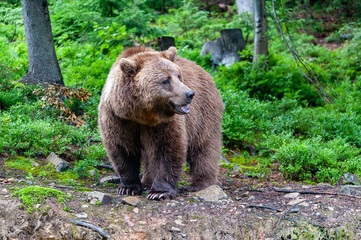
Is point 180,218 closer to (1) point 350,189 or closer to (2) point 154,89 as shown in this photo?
(2) point 154,89

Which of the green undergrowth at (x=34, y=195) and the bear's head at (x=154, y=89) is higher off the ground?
the bear's head at (x=154, y=89)

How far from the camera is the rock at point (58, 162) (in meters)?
5.63

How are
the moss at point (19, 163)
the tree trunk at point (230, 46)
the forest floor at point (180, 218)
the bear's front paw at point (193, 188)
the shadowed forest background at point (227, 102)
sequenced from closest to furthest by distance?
1. the forest floor at point (180, 218)
2. the moss at point (19, 163)
3. the bear's front paw at point (193, 188)
4. the shadowed forest background at point (227, 102)
5. the tree trunk at point (230, 46)

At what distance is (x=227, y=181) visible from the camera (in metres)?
6.35

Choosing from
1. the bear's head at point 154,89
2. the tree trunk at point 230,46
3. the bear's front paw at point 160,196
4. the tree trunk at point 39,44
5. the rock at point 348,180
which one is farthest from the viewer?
the tree trunk at point 230,46

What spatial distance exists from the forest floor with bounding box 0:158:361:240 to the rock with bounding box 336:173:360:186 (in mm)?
1008

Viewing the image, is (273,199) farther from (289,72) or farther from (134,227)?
(289,72)

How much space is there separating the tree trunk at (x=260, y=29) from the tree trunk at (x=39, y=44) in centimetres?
526

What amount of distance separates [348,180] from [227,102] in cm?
327

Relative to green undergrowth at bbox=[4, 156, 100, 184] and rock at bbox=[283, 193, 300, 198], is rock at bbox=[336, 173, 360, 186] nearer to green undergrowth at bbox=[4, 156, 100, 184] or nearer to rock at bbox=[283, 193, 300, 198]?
rock at bbox=[283, 193, 300, 198]

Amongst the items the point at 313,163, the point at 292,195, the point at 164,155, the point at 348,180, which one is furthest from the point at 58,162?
the point at 348,180

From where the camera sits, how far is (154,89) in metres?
4.54

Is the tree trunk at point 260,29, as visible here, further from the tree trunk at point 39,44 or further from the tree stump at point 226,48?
the tree trunk at point 39,44

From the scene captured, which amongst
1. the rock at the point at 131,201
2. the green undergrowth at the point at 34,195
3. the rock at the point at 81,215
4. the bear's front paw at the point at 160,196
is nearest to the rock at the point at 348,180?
the bear's front paw at the point at 160,196
